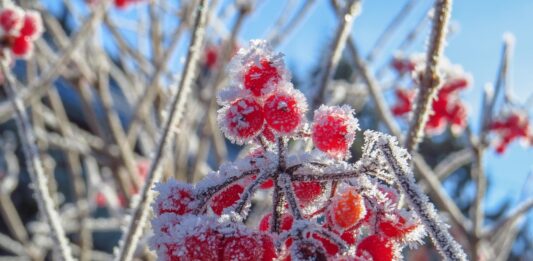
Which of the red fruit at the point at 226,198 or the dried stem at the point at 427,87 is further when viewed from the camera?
the dried stem at the point at 427,87

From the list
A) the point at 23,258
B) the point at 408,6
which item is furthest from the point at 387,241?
the point at 23,258

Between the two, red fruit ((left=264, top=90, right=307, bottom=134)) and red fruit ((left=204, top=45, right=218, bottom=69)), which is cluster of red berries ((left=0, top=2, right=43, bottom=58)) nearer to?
red fruit ((left=264, top=90, right=307, bottom=134))

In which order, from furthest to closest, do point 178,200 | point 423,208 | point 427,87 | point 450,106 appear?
point 450,106 < point 427,87 < point 178,200 < point 423,208

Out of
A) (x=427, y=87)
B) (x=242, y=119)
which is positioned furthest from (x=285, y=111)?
(x=427, y=87)

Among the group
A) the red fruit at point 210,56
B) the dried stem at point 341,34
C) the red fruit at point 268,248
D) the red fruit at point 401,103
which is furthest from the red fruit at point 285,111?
the red fruit at point 210,56

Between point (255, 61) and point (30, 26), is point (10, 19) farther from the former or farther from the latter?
point (255, 61)

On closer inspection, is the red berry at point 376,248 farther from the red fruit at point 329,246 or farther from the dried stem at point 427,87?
the dried stem at point 427,87
